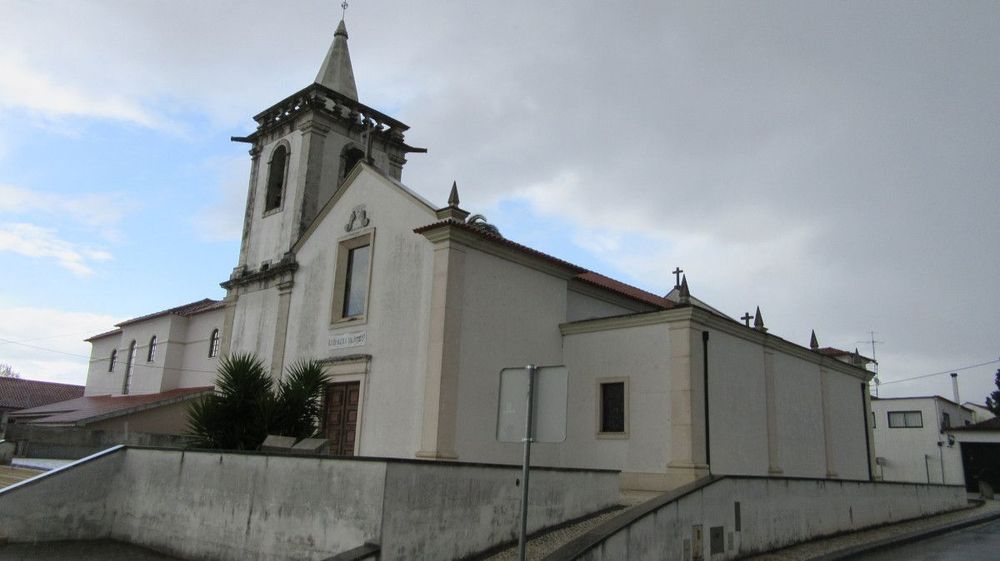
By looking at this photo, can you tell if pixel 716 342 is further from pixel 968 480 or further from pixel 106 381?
pixel 106 381

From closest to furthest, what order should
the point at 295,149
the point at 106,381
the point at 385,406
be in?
the point at 385,406, the point at 295,149, the point at 106,381

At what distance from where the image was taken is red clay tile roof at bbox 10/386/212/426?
85.4 feet

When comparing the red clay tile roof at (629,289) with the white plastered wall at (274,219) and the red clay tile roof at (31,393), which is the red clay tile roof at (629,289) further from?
the red clay tile roof at (31,393)

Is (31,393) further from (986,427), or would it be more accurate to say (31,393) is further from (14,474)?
(986,427)

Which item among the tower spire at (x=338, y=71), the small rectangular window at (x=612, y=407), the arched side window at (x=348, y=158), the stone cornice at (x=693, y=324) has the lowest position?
the small rectangular window at (x=612, y=407)

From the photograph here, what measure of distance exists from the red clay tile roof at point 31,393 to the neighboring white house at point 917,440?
5799 cm

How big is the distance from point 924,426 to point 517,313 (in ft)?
112

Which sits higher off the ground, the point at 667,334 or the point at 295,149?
the point at 295,149

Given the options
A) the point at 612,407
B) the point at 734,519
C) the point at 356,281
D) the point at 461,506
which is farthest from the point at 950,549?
the point at 356,281

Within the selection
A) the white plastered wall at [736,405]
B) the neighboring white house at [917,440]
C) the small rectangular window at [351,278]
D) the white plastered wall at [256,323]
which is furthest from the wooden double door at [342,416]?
the neighboring white house at [917,440]

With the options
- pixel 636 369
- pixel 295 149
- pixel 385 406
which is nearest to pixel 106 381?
pixel 295 149

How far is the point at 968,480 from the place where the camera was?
125ft

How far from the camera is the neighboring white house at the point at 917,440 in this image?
128 ft

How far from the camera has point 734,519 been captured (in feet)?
38.8
